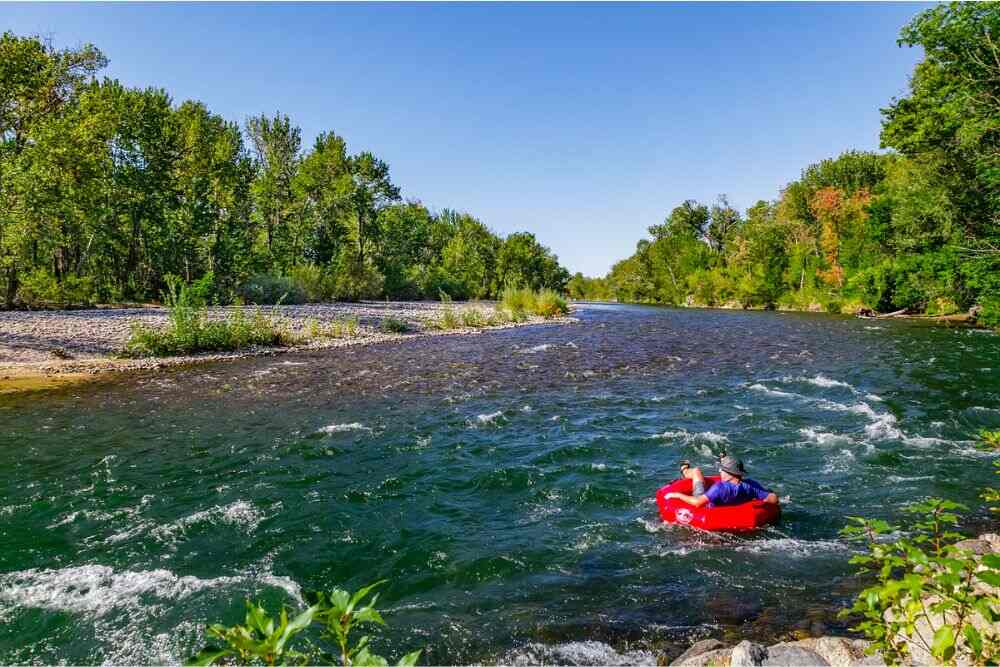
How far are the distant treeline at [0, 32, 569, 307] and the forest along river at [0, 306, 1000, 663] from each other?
47.0ft

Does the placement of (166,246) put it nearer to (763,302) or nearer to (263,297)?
(263,297)

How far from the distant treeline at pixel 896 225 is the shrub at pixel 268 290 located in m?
37.6

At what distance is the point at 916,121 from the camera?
1137 inches

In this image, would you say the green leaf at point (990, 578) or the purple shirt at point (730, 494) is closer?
the green leaf at point (990, 578)

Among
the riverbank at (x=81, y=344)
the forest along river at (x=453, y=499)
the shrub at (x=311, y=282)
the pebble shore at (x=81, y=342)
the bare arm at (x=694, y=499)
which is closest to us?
the forest along river at (x=453, y=499)

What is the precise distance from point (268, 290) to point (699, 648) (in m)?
39.2

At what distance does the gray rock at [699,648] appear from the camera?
4756 millimetres

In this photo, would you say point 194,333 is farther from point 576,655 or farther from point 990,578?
point 990,578

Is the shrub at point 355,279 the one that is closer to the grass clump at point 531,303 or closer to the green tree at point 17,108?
the grass clump at point 531,303

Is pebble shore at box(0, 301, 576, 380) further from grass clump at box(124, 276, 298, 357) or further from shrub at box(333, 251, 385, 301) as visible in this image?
shrub at box(333, 251, 385, 301)

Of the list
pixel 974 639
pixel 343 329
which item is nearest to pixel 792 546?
pixel 974 639

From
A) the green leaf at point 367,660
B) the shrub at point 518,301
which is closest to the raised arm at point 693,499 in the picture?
the green leaf at point 367,660

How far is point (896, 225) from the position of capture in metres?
38.7

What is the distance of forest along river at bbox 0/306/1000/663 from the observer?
224 inches
